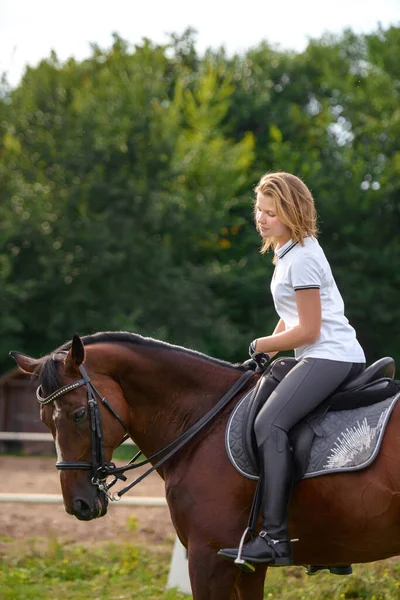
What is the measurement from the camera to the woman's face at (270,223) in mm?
4340

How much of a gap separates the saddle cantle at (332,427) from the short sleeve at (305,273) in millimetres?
441

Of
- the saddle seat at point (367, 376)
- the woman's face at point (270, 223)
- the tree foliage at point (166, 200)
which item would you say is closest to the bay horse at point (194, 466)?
the saddle seat at point (367, 376)

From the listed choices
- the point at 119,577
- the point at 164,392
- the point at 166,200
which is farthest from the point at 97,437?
the point at 166,200

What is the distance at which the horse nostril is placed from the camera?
416 centimetres

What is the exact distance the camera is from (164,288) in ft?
79.6

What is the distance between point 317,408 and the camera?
4.19 metres

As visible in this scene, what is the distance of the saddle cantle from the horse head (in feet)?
2.24

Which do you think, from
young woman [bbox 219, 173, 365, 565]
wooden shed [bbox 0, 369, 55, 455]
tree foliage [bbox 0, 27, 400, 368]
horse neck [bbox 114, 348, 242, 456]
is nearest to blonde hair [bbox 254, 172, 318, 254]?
young woman [bbox 219, 173, 365, 565]

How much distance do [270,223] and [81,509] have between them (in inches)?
71.2

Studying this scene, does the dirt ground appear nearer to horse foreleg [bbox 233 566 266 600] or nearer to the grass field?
the grass field

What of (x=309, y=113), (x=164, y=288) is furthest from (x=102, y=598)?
(x=309, y=113)

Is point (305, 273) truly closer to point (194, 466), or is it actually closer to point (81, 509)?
point (194, 466)

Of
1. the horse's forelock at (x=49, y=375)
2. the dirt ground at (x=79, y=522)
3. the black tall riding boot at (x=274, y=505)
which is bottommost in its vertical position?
the dirt ground at (x=79, y=522)

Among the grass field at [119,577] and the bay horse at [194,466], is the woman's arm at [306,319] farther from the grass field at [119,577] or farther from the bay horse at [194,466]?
the grass field at [119,577]
